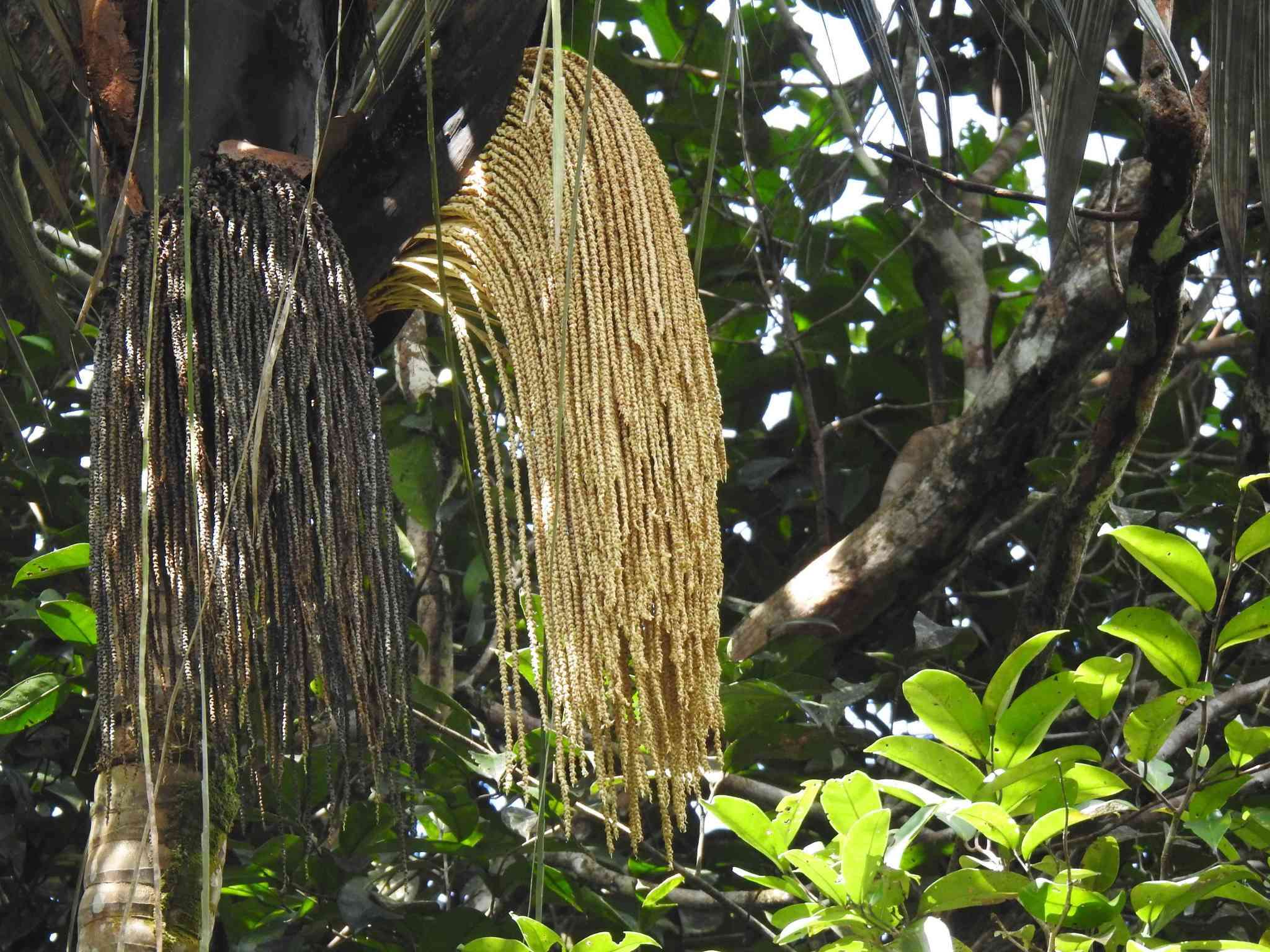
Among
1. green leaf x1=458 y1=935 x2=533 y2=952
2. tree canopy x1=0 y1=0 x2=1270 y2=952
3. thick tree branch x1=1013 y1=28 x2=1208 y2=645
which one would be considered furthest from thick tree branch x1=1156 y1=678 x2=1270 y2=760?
green leaf x1=458 y1=935 x2=533 y2=952

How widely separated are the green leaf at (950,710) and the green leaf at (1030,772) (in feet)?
0.17

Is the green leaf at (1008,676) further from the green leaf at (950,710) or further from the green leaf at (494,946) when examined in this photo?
the green leaf at (494,946)

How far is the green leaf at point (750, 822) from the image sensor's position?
1.51 metres

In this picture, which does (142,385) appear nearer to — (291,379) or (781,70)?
(291,379)

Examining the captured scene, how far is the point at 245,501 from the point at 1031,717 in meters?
0.79

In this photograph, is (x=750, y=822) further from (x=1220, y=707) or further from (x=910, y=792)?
(x=1220, y=707)

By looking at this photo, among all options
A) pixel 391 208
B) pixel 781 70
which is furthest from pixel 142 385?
pixel 781 70

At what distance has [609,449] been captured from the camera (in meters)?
1.38

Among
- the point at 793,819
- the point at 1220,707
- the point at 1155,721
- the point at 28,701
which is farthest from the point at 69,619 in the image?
the point at 1220,707

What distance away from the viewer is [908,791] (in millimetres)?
1472

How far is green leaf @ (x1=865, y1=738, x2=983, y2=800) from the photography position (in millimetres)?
1447

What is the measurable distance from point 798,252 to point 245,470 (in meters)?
2.41

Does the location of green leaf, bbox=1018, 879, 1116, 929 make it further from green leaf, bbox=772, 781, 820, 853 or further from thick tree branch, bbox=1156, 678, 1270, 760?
thick tree branch, bbox=1156, 678, 1270, 760

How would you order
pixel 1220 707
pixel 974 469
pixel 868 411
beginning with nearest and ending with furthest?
pixel 1220 707
pixel 974 469
pixel 868 411
